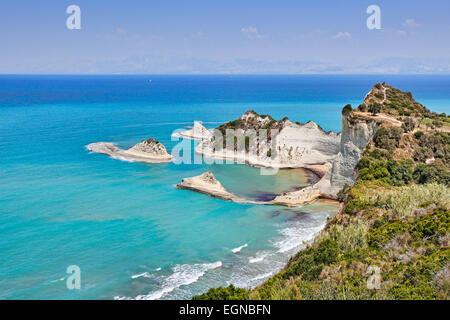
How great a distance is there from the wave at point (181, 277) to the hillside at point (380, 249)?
8.91 m

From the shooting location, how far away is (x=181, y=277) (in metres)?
27.6

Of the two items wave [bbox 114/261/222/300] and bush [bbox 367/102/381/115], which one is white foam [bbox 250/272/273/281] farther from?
bush [bbox 367/102/381/115]

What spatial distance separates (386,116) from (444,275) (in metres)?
33.0

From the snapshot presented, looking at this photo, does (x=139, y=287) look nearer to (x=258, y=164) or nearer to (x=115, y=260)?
(x=115, y=260)

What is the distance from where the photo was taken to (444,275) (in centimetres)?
1469

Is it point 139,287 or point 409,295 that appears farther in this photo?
point 139,287

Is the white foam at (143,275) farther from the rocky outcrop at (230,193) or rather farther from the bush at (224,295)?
the rocky outcrop at (230,193)

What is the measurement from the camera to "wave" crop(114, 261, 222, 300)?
2512cm

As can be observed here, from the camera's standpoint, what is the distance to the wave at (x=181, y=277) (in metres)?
25.1

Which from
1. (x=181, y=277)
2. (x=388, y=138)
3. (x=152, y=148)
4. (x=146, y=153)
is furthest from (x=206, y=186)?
(x=388, y=138)

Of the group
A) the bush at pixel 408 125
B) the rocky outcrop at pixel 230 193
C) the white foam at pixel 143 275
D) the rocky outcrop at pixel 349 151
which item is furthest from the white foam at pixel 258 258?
the bush at pixel 408 125

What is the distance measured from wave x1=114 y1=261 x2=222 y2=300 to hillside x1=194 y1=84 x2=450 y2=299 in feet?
29.2

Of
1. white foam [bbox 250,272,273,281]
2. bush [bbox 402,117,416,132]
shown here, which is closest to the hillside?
white foam [bbox 250,272,273,281]
